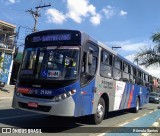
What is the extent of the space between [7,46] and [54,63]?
32.1 meters

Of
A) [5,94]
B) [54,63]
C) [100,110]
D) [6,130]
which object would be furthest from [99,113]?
[5,94]

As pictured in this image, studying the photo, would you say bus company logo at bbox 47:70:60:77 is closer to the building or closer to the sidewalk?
the sidewalk

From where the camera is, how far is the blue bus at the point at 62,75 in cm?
941

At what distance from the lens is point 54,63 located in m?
9.78

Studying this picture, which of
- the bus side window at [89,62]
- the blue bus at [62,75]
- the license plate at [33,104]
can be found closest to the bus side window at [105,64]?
the blue bus at [62,75]

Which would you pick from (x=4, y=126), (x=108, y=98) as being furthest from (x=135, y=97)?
(x=4, y=126)

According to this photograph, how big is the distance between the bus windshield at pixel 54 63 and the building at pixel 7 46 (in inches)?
1171

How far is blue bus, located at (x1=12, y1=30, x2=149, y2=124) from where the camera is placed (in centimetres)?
941

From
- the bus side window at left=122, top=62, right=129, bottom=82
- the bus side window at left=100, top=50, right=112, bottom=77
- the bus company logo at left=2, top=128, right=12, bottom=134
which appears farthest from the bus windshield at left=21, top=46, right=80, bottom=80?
the bus side window at left=122, top=62, right=129, bottom=82

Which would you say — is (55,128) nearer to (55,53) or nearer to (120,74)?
(55,53)

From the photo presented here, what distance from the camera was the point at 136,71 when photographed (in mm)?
18844

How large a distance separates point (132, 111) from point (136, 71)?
2809 mm

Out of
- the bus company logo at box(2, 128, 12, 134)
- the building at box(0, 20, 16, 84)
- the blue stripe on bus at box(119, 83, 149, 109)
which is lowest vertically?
the bus company logo at box(2, 128, 12, 134)

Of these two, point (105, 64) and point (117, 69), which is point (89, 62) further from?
point (117, 69)
